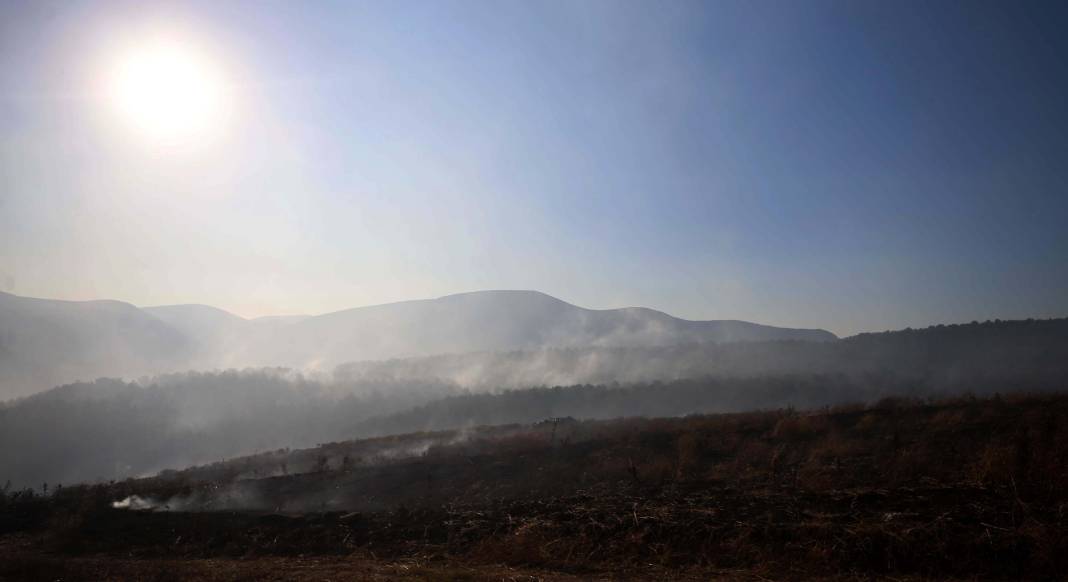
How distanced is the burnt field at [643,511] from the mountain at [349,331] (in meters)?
70.6

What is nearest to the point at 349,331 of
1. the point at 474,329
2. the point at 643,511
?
the point at 474,329

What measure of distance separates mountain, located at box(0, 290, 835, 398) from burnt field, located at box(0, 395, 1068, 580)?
70570 millimetres

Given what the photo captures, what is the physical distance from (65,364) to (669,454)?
295ft

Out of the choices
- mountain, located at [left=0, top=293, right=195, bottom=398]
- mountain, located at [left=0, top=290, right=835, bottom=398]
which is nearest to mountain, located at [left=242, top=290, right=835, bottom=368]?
mountain, located at [left=0, top=290, right=835, bottom=398]

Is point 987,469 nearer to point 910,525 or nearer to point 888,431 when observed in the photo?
point 910,525

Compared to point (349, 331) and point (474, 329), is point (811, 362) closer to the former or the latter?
point (474, 329)

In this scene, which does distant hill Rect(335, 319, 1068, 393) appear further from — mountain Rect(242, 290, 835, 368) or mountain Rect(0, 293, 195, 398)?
mountain Rect(242, 290, 835, 368)

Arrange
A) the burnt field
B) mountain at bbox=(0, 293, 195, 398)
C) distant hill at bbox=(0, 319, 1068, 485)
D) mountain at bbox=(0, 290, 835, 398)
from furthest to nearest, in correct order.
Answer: mountain at bbox=(0, 290, 835, 398) < mountain at bbox=(0, 293, 195, 398) < distant hill at bbox=(0, 319, 1068, 485) < the burnt field

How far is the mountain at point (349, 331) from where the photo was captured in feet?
296

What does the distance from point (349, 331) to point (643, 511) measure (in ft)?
445

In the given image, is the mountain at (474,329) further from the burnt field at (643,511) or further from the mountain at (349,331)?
the burnt field at (643,511)

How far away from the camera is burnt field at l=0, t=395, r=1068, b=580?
35.6ft

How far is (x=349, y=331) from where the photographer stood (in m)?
140

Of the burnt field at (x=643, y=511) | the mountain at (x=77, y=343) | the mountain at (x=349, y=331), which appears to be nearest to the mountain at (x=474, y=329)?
the mountain at (x=349, y=331)
